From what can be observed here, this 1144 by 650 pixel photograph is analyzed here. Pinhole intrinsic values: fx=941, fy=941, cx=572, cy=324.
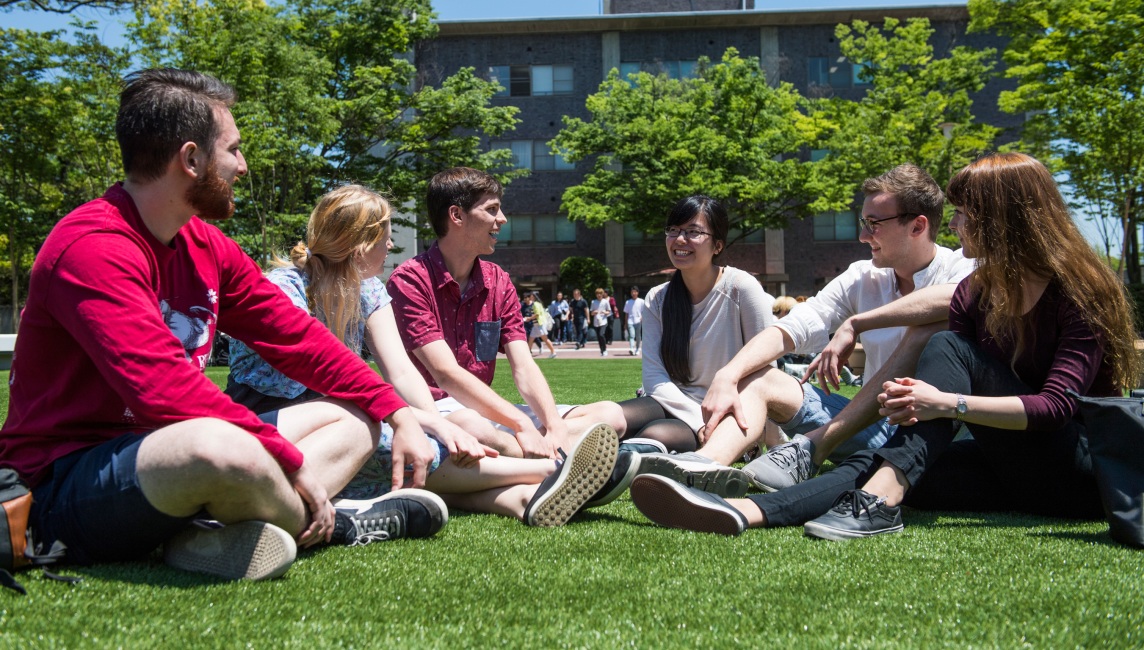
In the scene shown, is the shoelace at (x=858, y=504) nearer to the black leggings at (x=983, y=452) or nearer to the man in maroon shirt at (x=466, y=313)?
the black leggings at (x=983, y=452)

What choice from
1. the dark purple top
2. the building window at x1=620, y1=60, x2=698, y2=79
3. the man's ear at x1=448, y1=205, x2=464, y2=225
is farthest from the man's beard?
the building window at x1=620, y1=60, x2=698, y2=79

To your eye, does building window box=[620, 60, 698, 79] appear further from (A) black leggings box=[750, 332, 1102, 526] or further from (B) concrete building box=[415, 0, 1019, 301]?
(A) black leggings box=[750, 332, 1102, 526]

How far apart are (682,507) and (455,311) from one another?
174 cm

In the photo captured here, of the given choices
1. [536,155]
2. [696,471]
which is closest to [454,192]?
[696,471]

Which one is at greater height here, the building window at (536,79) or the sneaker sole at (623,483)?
the building window at (536,79)

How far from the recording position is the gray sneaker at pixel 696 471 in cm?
343

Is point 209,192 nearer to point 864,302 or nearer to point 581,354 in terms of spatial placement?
point 864,302

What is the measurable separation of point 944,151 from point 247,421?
93.7 feet

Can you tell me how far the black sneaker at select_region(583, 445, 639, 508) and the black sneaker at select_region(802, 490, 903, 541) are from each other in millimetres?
605

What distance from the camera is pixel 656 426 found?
4.27 m

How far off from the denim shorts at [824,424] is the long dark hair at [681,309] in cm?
57

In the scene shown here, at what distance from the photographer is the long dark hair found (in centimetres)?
458

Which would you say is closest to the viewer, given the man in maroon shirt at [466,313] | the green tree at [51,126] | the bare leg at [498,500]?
the bare leg at [498,500]

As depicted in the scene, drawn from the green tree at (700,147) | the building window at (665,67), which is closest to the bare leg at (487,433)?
the green tree at (700,147)
